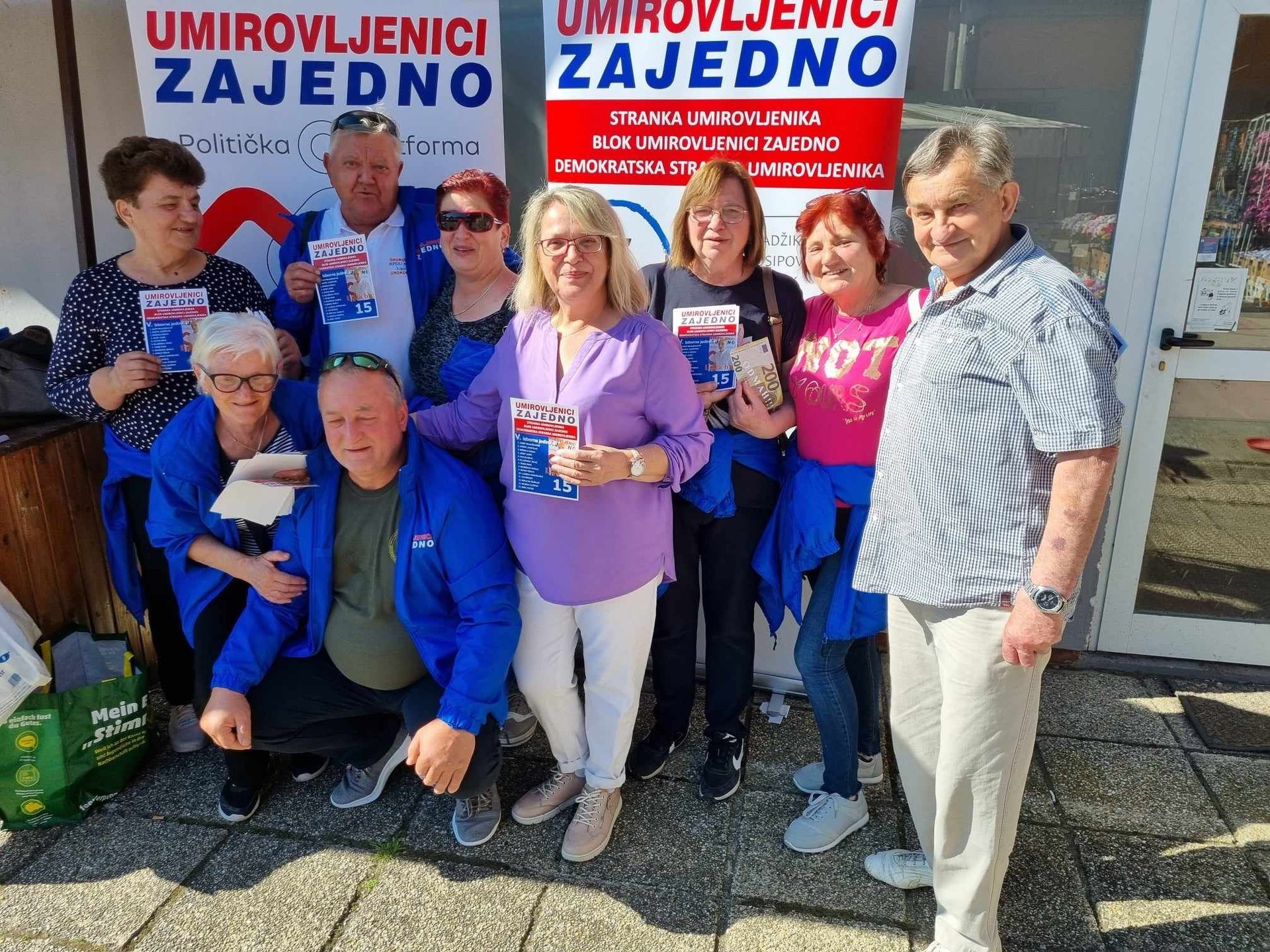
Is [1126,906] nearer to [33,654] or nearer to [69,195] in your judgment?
[33,654]

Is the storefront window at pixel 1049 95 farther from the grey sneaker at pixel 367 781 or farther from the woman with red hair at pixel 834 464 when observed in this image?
the grey sneaker at pixel 367 781

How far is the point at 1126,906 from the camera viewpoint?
7.82ft

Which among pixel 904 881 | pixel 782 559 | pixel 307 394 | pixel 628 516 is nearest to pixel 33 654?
pixel 307 394

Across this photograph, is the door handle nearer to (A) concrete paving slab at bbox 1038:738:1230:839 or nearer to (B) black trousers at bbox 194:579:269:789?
(A) concrete paving slab at bbox 1038:738:1230:839

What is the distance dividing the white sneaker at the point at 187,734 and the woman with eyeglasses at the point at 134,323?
1.84ft

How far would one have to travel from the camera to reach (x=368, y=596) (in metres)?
2.57

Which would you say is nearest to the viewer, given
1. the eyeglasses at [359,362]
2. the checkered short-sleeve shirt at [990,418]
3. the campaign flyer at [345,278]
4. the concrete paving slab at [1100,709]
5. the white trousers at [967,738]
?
the checkered short-sleeve shirt at [990,418]

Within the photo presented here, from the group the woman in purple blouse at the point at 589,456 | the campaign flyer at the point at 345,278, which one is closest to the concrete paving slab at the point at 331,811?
the woman in purple blouse at the point at 589,456

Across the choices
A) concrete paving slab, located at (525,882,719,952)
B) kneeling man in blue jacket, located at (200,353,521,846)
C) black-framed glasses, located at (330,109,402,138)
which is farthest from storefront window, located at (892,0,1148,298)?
concrete paving slab, located at (525,882,719,952)

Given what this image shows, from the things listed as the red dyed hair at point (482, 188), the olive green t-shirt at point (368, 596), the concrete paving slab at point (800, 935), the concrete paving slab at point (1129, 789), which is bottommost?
the concrete paving slab at point (800, 935)

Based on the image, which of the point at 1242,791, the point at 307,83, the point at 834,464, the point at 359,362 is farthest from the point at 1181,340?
the point at 307,83

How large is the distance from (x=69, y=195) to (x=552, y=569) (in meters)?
3.51

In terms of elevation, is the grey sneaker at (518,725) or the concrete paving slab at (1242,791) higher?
the concrete paving slab at (1242,791)

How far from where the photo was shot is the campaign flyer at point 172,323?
2.86 meters
